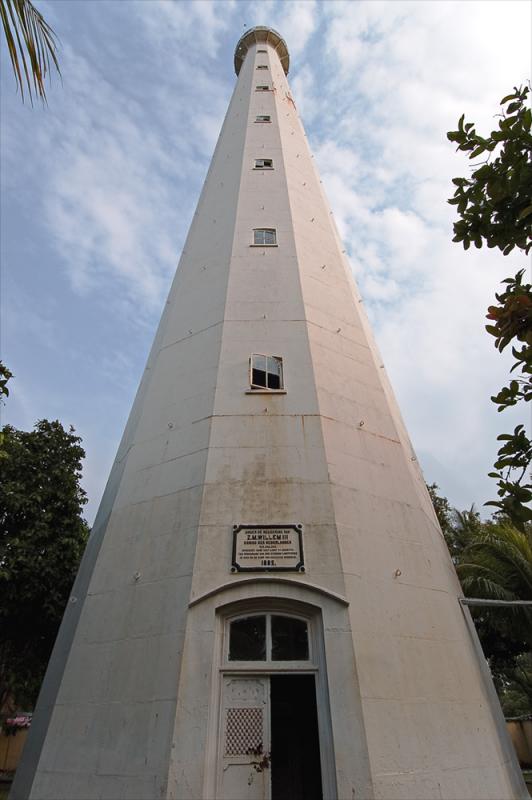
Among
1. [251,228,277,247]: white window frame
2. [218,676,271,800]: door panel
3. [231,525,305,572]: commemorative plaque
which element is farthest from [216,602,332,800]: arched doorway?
[251,228,277,247]: white window frame

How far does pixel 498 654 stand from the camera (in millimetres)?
17297

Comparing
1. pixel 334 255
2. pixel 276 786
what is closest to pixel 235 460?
pixel 276 786

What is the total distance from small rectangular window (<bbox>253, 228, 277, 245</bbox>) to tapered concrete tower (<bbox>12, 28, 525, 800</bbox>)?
5.86 feet

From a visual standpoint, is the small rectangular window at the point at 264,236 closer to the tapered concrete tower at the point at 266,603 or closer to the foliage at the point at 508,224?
the tapered concrete tower at the point at 266,603

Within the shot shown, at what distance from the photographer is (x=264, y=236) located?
12969 millimetres

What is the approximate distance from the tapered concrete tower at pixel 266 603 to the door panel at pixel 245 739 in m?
0.02

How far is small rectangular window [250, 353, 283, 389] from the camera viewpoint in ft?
32.2

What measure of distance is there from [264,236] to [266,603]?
8.94m

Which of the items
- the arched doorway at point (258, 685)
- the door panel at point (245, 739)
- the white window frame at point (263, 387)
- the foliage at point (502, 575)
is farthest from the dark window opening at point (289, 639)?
the foliage at point (502, 575)

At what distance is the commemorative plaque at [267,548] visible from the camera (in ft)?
24.5

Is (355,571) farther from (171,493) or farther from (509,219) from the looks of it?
(509,219)

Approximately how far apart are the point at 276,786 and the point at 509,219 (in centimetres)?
896

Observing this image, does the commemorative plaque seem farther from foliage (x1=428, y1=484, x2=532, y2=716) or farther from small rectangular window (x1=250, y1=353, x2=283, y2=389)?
foliage (x1=428, y1=484, x2=532, y2=716)

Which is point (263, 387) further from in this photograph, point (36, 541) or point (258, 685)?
point (36, 541)
